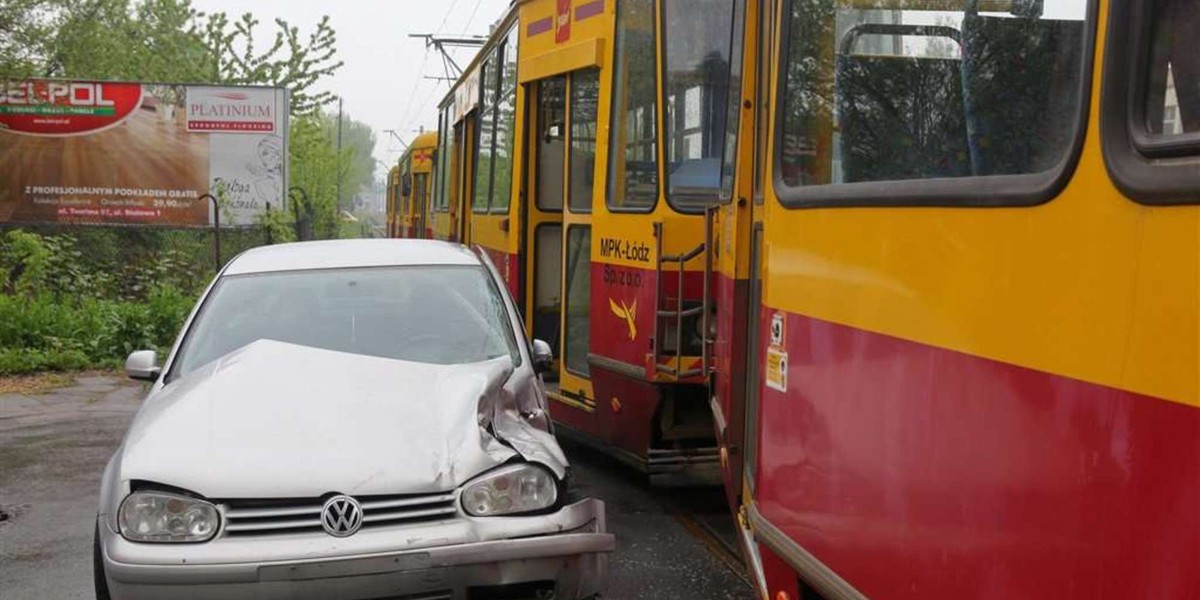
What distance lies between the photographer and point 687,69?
6.55 m

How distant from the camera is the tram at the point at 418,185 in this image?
23.4 metres

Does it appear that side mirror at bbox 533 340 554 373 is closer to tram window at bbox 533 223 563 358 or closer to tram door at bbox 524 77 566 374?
tram door at bbox 524 77 566 374

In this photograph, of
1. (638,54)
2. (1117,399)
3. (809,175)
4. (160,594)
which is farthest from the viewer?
(638,54)

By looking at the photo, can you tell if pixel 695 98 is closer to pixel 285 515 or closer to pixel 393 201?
pixel 285 515

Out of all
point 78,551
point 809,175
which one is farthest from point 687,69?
point 78,551

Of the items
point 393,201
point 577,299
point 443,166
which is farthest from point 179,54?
point 577,299

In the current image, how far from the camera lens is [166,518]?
13.5 ft

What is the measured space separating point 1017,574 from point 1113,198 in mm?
714

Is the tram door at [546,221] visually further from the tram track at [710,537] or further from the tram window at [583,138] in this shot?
the tram track at [710,537]

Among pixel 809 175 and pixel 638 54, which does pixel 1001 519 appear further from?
pixel 638 54

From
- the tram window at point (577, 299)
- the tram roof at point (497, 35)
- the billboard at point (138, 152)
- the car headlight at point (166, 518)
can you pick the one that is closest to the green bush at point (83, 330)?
the tram roof at point (497, 35)

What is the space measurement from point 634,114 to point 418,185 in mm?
18912

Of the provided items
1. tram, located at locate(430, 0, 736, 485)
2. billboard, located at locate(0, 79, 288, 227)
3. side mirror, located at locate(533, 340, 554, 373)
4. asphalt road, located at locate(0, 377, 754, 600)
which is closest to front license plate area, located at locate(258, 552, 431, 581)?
asphalt road, located at locate(0, 377, 754, 600)

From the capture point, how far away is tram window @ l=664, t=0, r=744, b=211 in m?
6.47
